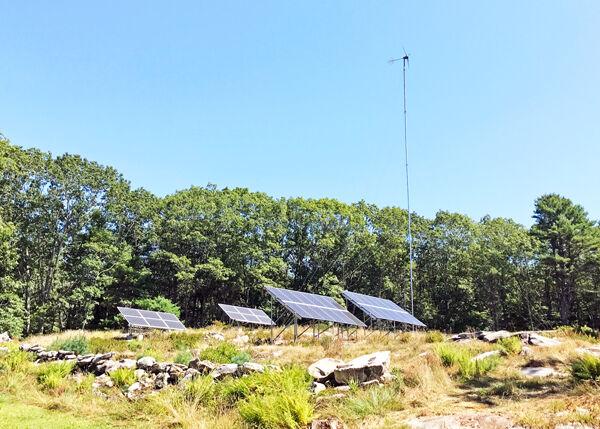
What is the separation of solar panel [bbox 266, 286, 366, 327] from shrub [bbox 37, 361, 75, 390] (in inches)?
322

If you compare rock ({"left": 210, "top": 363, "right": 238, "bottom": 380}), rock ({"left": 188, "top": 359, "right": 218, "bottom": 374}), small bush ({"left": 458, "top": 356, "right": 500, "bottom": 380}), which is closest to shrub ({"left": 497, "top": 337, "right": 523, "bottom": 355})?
small bush ({"left": 458, "top": 356, "right": 500, "bottom": 380})

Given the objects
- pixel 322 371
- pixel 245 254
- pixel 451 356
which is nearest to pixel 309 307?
pixel 451 356

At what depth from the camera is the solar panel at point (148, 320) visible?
908 inches

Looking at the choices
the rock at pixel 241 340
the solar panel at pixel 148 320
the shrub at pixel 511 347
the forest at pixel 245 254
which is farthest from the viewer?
the forest at pixel 245 254

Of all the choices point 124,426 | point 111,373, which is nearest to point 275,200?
point 111,373

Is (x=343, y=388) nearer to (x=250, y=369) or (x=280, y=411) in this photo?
(x=250, y=369)

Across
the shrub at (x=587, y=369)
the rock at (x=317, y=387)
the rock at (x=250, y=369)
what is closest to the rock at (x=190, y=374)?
the rock at (x=250, y=369)

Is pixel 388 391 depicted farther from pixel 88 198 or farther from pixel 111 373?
pixel 88 198

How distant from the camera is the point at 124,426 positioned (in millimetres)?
7914

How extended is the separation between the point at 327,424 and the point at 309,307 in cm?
1309

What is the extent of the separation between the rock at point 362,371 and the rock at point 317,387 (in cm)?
44

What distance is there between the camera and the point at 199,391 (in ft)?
29.5

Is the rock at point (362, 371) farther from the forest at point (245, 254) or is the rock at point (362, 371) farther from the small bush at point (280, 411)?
the forest at point (245, 254)

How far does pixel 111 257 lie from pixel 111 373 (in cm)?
3275
